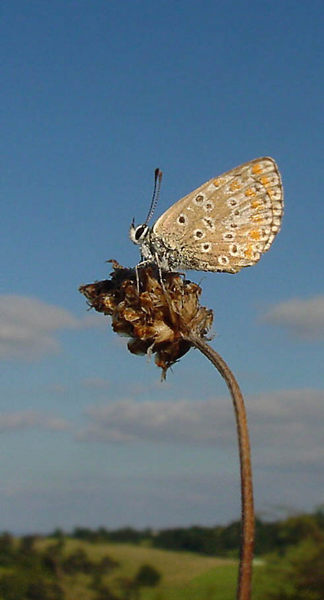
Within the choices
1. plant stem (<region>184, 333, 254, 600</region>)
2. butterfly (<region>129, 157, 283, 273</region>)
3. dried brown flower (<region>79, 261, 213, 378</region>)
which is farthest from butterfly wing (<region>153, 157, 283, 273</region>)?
plant stem (<region>184, 333, 254, 600</region>)

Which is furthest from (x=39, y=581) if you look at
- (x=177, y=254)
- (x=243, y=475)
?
(x=243, y=475)

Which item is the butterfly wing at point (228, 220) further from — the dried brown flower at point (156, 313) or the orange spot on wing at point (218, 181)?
the dried brown flower at point (156, 313)

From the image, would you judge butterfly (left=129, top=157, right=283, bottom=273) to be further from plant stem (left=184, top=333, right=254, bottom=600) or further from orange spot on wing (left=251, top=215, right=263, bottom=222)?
plant stem (left=184, top=333, right=254, bottom=600)

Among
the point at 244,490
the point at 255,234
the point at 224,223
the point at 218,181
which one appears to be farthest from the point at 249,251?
the point at 244,490

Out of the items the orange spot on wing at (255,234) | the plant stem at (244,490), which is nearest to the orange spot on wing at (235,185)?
the orange spot on wing at (255,234)

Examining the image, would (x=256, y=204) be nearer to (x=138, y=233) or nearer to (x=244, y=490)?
(x=138, y=233)

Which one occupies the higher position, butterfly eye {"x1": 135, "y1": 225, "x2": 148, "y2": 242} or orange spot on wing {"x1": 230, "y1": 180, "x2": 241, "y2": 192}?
orange spot on wing {"x1": 230, "y1": 180, "x2": 241, "y2": 192}
